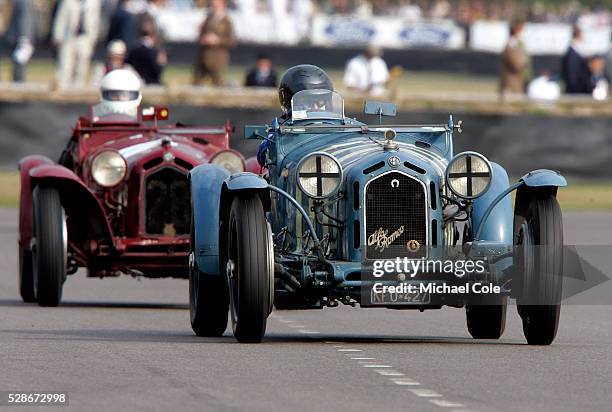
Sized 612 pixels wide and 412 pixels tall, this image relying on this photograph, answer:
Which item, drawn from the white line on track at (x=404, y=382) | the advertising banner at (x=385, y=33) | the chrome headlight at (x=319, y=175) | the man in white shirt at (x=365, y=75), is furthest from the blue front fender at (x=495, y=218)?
the advertising banner at (x=385, y=33)

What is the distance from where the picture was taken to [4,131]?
91.9 ft

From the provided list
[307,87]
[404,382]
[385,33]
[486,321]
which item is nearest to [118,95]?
[307,87]

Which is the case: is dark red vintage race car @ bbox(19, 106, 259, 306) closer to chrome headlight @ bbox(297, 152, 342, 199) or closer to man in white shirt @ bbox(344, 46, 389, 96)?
chrome headlight @ bbox(297, 152, 342, 199)

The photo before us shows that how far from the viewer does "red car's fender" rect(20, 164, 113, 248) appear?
47.6 feet

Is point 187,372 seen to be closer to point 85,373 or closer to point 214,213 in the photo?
point 85,373

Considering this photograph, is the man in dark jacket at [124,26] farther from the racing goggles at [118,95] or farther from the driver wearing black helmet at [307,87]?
the driver wearing black helmet at [307,87]

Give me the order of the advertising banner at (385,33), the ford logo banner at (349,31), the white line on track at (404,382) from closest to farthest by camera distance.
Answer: the white line on track at (404,382), the advertising banner at (385,33), the ford logo banner at (349,31)

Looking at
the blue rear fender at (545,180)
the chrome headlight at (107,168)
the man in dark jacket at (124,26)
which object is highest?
the man in dark jacket at (124,26)

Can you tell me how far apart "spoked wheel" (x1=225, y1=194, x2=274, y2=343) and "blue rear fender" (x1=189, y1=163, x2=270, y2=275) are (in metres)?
0.44

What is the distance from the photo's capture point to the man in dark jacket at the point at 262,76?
103 ft

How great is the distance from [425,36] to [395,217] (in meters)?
42.6

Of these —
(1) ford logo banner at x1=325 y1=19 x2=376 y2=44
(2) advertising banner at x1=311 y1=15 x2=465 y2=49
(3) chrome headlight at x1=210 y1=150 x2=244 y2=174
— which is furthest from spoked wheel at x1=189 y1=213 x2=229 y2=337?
(1) ford logo banner at x1=325 y1=19 x2=376 y2=44

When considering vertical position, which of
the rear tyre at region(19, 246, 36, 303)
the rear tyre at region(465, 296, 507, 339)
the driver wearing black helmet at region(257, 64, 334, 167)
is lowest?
the rear tyre at region(465, 296, 507, 339)

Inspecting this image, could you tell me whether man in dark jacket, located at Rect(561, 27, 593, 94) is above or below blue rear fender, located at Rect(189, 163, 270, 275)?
above
